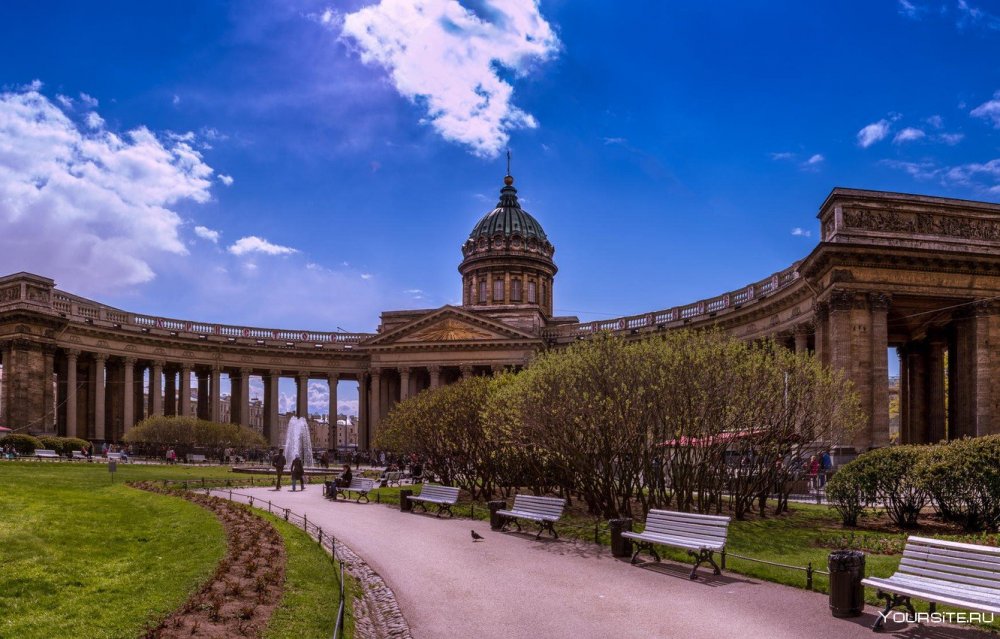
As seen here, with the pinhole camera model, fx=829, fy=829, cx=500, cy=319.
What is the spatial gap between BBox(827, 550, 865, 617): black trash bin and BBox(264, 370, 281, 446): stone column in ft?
196

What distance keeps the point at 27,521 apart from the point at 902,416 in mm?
37824

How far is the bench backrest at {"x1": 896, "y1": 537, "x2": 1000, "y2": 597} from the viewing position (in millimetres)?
9656

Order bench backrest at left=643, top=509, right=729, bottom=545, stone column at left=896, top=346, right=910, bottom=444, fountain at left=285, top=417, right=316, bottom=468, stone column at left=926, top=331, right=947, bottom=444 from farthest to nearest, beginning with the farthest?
fountain at left=285, top=417, right=316, bottom=468
stone column at left=896, top=346, right=910, bottom=444
stone column at left=926, top=331, right=947, bottom=444
bench backrest at left=643, top=509, right=729, bottom=545

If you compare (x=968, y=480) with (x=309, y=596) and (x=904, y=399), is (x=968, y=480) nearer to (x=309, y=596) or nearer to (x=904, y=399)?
(x=309, y=596)

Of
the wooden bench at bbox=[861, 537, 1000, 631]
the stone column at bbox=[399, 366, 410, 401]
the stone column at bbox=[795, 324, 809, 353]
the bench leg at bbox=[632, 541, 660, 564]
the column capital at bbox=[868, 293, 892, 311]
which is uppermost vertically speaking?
the column capital at bbox=[868, 293, 892, 311]

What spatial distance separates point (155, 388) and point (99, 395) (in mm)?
4490

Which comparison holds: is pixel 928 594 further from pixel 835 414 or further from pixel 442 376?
pixel 442 376

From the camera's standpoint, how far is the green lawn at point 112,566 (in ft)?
32.9

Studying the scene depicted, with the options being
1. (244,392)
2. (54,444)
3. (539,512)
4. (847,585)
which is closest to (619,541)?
(539,512)

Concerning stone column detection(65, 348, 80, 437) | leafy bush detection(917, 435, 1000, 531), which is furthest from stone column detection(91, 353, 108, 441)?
leafy bush detection(917, 435, 1000, 531)

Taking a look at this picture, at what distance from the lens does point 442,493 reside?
2347cm

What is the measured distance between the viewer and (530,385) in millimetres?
21422

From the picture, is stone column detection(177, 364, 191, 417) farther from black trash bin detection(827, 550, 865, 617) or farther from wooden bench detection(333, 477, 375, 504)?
black trash bin detection(827, 550, 865, 617)

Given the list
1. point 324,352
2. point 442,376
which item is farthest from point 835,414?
point 324,352
